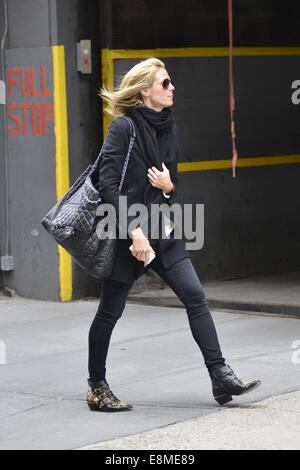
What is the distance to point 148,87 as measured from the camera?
695 centimetres

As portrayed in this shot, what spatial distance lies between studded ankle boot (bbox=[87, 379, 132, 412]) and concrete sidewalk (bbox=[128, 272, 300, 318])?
10.6 ft

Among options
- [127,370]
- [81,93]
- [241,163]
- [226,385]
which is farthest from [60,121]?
[226,385]

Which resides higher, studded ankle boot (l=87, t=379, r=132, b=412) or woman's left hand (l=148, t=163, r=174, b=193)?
woman's left hand (l=148, t=163, r=174, b=193)

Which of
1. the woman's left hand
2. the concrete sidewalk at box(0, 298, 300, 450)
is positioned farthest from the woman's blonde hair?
the concrete sidewalk at box(0, 298, 300, 450)

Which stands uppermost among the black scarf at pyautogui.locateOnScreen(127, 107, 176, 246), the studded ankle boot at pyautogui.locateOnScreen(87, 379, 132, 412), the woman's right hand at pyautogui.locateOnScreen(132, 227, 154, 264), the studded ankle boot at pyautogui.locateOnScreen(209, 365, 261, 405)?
the black scarf at pyautogui.locateOnScreen(127, 107, 176, 246)

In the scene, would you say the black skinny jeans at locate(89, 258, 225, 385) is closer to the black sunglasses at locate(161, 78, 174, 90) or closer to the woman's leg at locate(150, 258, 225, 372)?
the woman's leg at locate(150, 258, 225, 372)

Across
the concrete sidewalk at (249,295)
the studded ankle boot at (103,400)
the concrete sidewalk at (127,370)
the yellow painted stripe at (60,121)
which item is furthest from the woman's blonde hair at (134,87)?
the yellow painted stripe at (60,121)

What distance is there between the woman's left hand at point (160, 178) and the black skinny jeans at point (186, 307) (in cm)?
42

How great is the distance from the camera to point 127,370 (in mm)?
8172

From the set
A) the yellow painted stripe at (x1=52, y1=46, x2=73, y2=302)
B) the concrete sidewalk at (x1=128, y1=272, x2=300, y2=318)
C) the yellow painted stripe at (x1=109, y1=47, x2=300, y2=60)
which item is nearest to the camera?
the concrete sidewalk at (x1=128, y1=272, x2=300, y2=318)

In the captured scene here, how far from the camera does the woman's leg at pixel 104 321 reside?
22.9ft

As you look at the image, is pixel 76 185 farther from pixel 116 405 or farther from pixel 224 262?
pixel 224 262

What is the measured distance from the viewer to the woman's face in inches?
273
